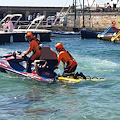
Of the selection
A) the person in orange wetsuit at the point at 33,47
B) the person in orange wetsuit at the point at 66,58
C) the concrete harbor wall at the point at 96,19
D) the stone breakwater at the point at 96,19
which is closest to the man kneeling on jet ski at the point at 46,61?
the person in orange wetsuit at the point at 33,47

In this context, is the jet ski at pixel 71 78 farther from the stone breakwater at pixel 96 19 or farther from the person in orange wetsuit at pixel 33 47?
the stone breakwater at pixel 96 19

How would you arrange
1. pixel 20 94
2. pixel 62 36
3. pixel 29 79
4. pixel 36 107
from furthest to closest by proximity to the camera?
pixel 62 36 < pixel 29 79 < pixel 20 94 < pixel 36 107

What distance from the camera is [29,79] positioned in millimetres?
13961

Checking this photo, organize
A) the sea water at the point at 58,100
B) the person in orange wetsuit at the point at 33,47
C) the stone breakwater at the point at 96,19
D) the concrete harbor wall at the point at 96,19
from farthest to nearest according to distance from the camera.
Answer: the stone breakwater at the point at 96,19, the concrete harbor wall at the point at 96,19, the person in orange wetsuit at the point at 33,47, the sea water at the point at 58,100

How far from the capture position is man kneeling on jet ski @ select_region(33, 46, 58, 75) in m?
13.4

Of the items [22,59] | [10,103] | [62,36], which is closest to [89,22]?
[62,36]

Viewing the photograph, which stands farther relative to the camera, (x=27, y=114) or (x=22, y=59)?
(x=22, y=59)

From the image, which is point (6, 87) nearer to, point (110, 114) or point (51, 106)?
point (51, 106)

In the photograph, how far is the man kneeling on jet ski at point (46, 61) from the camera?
43.9 ft

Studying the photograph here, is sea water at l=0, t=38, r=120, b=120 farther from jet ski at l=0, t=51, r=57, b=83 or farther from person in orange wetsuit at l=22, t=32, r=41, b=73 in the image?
person in orange wetsuit at l=22, t=32, r=41, b=73

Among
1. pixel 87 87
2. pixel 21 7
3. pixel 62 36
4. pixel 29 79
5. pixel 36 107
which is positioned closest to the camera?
pixel 36 107

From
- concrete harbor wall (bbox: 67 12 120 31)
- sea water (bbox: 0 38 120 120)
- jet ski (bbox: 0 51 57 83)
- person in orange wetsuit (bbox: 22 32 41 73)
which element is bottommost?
concrete harbor wall (bbox: 67 12 120 31)

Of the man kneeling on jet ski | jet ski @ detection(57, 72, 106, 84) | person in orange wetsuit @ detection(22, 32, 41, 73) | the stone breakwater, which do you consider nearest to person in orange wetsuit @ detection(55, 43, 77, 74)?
jet ski @ detection(57, 72, 106, 84)

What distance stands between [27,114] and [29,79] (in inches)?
164
